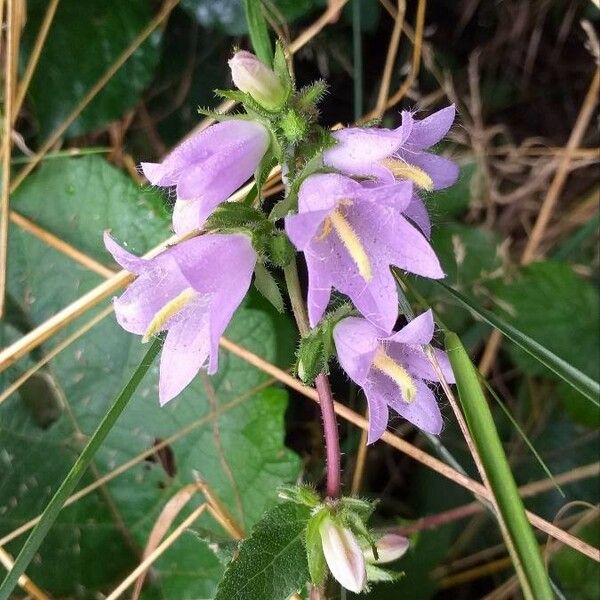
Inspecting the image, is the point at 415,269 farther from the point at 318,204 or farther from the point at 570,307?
the point at 570,307

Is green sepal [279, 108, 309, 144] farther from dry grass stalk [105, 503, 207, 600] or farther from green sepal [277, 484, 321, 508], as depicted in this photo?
dry grass stalk [105, 503, 207, 600]

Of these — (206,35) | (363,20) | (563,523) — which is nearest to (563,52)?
(363,20)

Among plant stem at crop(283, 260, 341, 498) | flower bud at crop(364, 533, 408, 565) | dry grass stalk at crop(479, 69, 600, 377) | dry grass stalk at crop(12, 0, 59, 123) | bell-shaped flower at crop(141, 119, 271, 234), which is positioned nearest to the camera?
bell-shaped flower at crop(141, 119, 271, 234)


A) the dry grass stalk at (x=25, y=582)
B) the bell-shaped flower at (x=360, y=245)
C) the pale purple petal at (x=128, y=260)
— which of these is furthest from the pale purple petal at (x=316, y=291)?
the dry grass stalk at (x=25, y=582)

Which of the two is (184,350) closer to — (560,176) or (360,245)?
(360,245)

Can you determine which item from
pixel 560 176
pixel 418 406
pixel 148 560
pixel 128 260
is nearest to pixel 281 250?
pixel 128 260

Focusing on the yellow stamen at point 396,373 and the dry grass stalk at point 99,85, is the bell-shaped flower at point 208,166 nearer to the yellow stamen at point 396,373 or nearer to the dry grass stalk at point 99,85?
the yellow stamen at point 396,373

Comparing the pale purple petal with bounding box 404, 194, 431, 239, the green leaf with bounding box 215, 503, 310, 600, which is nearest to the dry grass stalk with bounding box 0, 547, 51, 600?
the green leaf with bounding box 215, 503, 310, 600
